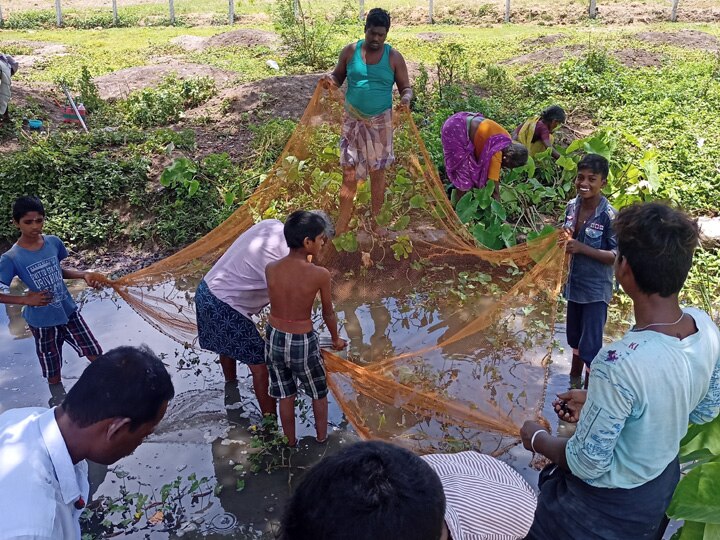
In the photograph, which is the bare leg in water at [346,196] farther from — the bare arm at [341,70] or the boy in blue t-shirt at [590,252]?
the boy in blue t-shirt at [590,252]

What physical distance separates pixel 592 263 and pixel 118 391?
2800 mm

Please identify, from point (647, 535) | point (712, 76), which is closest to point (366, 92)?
point (647, 535)

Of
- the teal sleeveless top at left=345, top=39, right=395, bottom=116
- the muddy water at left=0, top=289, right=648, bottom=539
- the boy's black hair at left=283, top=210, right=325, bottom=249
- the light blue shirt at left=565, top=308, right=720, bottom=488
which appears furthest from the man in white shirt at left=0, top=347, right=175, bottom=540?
the teal sleeveless top at left=345, top=39, right=395, bottom=116

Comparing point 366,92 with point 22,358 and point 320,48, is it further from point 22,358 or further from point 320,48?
point 320,48

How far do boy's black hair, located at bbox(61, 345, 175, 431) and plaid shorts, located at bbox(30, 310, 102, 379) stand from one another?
99.7 inches

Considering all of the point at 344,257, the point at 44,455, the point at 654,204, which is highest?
the point at 654,204

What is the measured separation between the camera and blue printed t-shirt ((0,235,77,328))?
366 centimetres

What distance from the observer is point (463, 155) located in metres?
5.65

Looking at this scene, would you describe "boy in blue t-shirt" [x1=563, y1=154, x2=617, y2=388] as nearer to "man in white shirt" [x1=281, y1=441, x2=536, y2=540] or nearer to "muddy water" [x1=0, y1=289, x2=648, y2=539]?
"muddy water" [x1=0, y1=289, x2=648, y2=539]

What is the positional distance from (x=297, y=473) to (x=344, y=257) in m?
2.02

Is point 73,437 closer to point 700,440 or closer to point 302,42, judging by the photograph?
point 700,440

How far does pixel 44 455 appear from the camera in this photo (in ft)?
4.96

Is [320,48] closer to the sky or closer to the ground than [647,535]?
closer to the sky

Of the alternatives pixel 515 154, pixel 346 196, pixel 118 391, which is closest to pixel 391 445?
pixel 118 391
